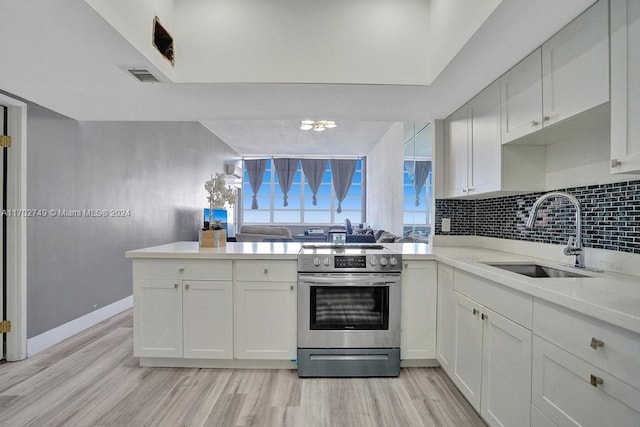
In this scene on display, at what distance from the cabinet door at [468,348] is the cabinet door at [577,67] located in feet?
3.62

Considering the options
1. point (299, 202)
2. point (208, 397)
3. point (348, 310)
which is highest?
point (299, 202)

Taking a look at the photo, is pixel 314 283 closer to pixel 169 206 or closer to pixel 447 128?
pixel 447 128

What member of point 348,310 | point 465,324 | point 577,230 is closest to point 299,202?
point 348,310

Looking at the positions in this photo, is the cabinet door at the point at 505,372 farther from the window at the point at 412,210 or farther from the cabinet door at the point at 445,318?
the window at the point at 412,210

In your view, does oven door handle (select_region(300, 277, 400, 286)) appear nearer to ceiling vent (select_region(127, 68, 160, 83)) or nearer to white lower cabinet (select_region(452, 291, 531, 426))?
white lower cabinet (select_region(452, 291, 531, 426))

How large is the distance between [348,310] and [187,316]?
3.89ft

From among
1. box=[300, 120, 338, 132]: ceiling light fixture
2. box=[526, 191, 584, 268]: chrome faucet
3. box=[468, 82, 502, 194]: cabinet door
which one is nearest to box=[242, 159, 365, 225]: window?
box=[300, 120, 338, 132]: ceiling light fixture

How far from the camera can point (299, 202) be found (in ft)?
32.3

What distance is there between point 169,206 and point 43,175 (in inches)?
88.3

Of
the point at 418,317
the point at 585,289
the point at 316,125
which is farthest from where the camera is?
the point at 316,125

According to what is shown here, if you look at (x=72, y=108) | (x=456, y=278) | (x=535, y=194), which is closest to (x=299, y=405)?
(x=456, y=278)

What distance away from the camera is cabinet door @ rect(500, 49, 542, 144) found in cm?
174

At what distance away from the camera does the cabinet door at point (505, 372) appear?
135cm

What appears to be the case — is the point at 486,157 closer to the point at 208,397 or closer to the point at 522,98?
the point at 522,98
